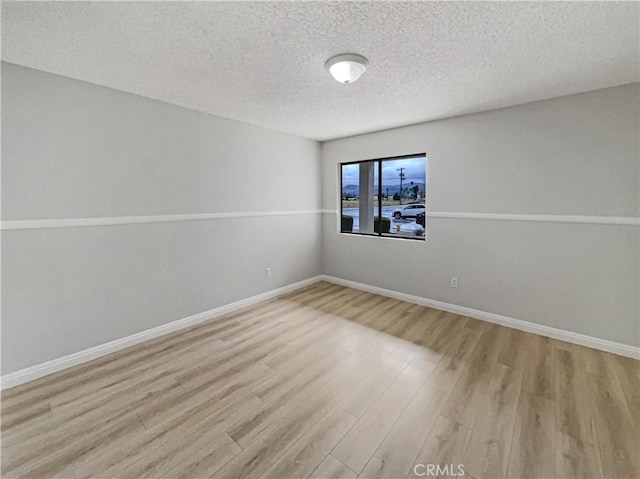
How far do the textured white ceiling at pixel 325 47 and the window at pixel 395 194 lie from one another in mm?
1210

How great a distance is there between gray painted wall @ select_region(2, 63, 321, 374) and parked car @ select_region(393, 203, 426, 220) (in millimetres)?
2063

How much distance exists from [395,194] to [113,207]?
3.54 meters

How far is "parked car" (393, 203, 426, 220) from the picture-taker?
3.88 metres

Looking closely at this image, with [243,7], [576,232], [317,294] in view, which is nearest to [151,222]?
[243,7]

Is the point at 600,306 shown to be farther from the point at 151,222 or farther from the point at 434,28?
the point at 151,222

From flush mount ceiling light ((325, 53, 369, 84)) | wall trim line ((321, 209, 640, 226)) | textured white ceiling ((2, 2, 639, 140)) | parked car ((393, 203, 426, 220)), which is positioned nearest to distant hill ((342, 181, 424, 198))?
parked car ((393, 203, 426, 220))

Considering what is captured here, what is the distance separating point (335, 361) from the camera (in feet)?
7.93

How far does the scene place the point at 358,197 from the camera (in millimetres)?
5164

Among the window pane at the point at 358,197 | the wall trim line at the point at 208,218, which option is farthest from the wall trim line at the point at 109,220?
the window pane at the point at 358,197


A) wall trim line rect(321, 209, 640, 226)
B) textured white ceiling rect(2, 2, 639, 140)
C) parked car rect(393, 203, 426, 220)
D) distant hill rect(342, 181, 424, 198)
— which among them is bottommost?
wall trim line rect(321, 209, 640, 226)

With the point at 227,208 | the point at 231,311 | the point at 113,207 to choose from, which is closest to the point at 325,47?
the point at 227,208

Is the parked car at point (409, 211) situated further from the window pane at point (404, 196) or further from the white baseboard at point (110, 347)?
the white baseboard at point (110, 347)

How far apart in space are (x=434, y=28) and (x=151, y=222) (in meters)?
2.87

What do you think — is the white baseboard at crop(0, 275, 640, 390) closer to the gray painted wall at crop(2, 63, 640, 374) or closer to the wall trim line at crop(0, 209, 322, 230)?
the gray painted wall at crop(2, 63, 640, 374)
